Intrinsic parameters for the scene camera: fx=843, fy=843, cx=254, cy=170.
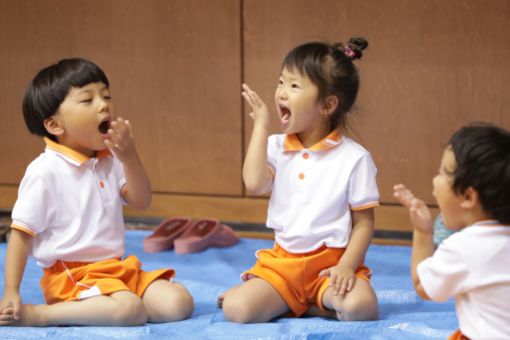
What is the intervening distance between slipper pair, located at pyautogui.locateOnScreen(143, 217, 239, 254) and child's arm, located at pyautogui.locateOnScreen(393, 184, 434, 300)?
1177mm

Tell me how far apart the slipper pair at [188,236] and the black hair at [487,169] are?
128 cm

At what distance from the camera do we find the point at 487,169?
51.9 inches

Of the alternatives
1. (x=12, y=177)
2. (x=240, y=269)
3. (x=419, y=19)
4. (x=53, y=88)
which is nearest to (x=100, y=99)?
(x=53, y=88)

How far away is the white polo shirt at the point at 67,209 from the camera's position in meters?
1.81

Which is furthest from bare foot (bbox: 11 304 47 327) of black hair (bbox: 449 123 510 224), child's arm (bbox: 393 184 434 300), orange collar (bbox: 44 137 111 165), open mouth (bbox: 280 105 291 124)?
black hair (bbox: 449 123 510 224)

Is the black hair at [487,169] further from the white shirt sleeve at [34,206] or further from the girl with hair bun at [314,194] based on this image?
the white shirt sleeve at [34,206]

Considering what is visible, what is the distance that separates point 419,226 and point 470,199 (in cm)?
10

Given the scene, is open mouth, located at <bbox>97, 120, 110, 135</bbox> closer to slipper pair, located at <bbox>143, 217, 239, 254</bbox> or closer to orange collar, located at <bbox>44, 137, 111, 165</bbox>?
orange collar, located at <bbox>44, 137, 111, 165</bbox>

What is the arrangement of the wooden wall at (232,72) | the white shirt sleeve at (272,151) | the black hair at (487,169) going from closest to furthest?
the black hair at (487,169) → the white shirt sleeve at (272,151) → the wooden wall at (232,72)

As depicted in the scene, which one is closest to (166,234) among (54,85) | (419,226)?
(54,85)

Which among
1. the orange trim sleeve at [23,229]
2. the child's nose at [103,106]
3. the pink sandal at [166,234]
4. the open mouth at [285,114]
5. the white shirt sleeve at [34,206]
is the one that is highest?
the child's nose at [103,106]

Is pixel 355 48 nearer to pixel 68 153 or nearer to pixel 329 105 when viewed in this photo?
pixel 329 105

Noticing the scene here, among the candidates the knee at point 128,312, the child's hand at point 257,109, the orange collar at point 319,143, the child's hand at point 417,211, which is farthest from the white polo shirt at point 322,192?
the child's hand at point 417,211

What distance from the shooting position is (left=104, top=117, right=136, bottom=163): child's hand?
1.77m
